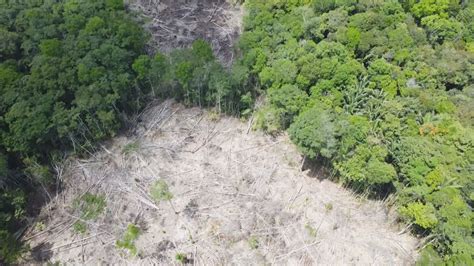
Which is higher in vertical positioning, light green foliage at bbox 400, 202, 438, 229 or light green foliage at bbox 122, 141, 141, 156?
light green foliage at bbox 400, 202, 438, 229

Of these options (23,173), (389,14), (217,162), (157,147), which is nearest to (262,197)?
(217,162)

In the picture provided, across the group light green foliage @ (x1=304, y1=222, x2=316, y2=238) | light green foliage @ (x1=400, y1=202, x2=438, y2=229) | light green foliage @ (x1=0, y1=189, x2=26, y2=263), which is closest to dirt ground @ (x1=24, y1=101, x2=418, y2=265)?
light green foliage @ (x1=304, y1=222, x2=316, y2=238)

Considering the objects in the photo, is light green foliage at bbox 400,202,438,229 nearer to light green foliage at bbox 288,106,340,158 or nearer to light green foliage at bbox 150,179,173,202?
light green foliage at bbox 288,106,340,158

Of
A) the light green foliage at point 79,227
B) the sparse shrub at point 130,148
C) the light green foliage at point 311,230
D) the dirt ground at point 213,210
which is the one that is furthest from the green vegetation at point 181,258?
the sparse shrub at point 130,148

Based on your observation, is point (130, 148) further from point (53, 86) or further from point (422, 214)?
point (422, 214)

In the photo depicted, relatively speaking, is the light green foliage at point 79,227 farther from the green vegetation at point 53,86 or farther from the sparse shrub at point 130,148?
the sparse shrub at point 130,148

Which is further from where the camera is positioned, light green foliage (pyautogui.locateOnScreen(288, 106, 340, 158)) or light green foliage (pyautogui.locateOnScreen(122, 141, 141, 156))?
light green foliage (pyautogui.locateOnScreen(122, 141, 141, 156))

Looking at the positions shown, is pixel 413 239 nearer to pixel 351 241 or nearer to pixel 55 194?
pixel 351 241

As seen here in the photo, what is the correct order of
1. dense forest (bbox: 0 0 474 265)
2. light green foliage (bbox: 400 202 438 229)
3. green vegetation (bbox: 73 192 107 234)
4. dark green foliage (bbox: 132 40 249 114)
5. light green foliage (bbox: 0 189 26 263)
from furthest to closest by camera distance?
dark green foliage (bbox: 132 40 249 114) → green vegetation (bbox: 73 192 107 234) → dense forest (bbox: 0 0 474 265) → light green foliage (bbox: 400 202 438 229) → light green foliage (bbox: 0 189 26 263)
